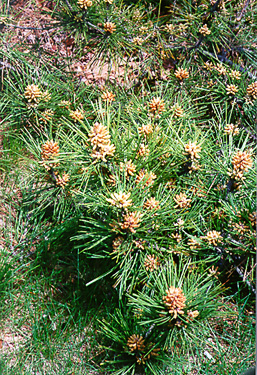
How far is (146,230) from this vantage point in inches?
29.9

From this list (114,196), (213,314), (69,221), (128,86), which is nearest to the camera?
(114,196)

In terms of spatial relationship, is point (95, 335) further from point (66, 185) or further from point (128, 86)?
point (128, 86)

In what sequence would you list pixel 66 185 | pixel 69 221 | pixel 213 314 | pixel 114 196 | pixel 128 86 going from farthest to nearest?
pixel 128 86
pixel 69 221
pixel 66 185
pixel 213 314
pixel 114 196

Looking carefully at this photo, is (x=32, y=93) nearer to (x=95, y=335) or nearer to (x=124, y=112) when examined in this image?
(x=124, y=112)

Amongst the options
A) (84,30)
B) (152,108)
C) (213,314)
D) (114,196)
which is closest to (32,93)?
(84,30)

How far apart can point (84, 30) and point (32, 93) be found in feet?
0.73

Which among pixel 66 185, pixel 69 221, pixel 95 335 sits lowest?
pixel 95 335

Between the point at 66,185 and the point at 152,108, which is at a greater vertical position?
the point at 152,108

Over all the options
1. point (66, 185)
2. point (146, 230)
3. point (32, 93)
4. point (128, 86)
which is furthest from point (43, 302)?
point (128, 86)

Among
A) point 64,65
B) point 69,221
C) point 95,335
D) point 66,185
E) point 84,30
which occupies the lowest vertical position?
point 95,335

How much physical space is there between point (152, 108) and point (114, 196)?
0.37 m

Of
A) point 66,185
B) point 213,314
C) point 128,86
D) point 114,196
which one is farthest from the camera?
point 128,86

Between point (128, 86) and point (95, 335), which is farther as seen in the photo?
point (128, 86)

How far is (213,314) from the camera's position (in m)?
0.81
